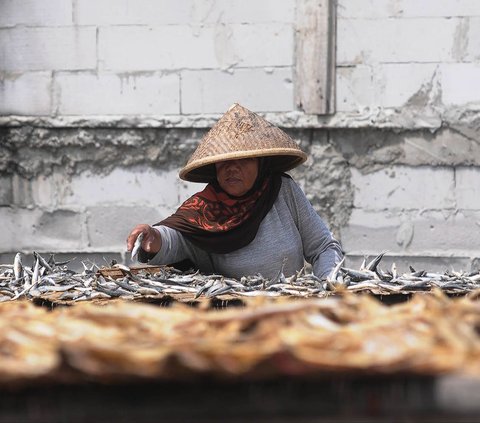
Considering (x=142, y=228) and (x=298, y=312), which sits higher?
(x=298, y=312)

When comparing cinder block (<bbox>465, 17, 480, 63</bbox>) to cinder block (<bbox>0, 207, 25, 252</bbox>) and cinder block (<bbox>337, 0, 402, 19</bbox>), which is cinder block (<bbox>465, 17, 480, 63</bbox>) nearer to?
cinder block (<bbox>337, 0, 402, 19</bbox>)

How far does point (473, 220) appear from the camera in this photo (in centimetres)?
801

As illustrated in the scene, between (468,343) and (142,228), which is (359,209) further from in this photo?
(468,343)

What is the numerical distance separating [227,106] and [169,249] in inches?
111

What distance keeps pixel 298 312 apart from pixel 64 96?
21.1 feet

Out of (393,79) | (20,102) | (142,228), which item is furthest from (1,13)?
(142,228)

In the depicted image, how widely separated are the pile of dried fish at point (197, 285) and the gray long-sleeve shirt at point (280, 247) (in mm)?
1023

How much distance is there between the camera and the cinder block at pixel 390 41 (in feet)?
26.1

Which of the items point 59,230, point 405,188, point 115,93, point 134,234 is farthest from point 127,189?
point 134,234

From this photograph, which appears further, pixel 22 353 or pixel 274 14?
pixel 274 14

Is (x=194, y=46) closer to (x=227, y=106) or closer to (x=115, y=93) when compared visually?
Result: (x=227, y=106)

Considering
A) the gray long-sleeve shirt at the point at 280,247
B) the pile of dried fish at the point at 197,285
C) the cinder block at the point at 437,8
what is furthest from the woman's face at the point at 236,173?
the cinder block at the point at 437,8

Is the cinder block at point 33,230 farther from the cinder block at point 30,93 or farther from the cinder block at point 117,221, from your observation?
the cinder block at point 30,93

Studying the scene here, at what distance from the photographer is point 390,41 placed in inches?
314
